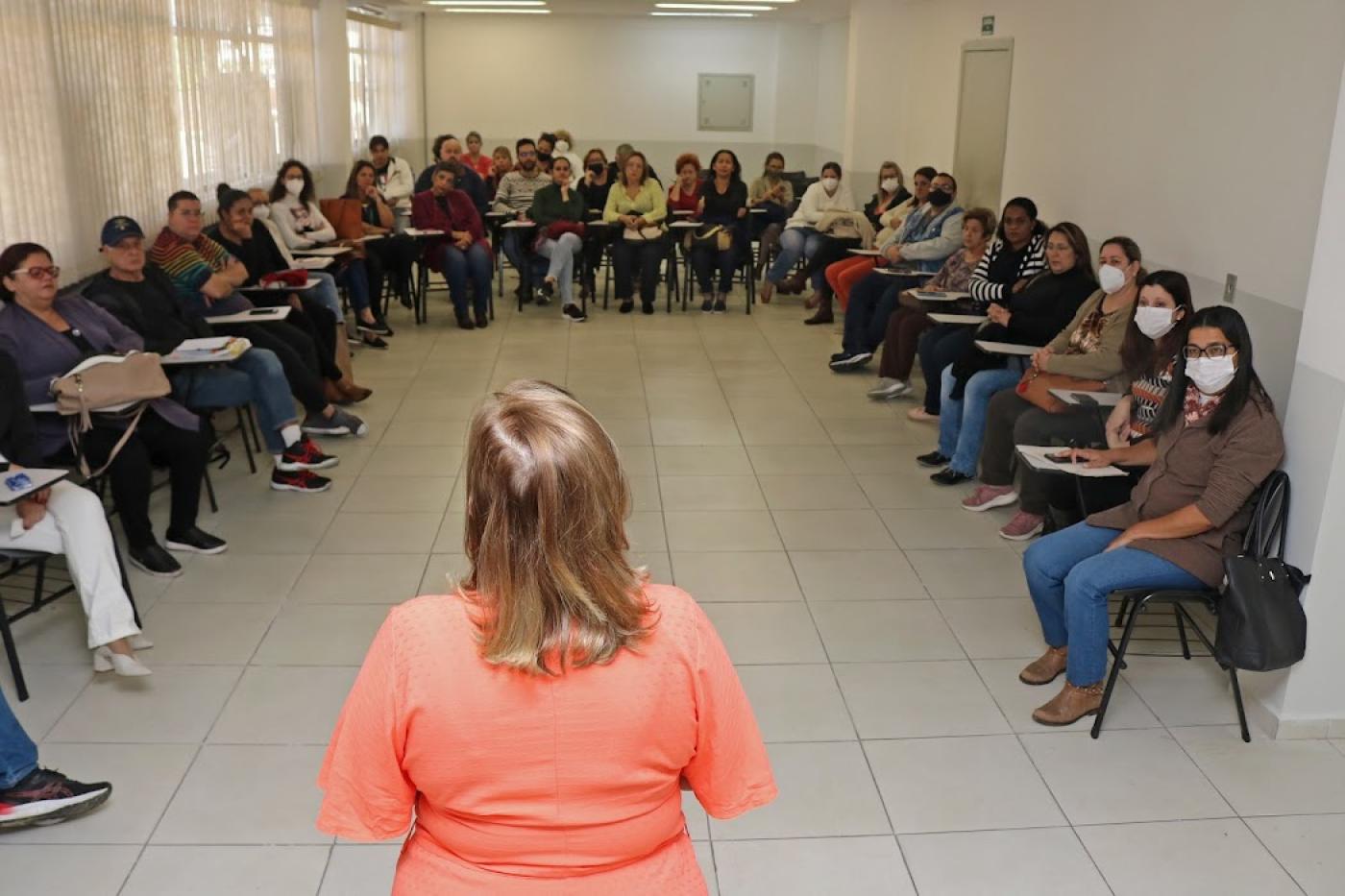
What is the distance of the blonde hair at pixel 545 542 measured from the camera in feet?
4.72

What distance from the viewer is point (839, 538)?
5129 mm

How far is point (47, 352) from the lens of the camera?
4535 mm

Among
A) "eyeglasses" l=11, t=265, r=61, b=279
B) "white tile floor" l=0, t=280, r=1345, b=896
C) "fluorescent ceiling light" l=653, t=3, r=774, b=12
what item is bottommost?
"white tile floor" l=0, t=280, r=1345, b=896

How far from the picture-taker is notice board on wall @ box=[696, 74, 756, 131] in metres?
16.2

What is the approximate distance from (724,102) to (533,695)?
51.5ft

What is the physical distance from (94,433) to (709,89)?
12.9m

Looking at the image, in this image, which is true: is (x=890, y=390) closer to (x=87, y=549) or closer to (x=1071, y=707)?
(x=1071, y=707)

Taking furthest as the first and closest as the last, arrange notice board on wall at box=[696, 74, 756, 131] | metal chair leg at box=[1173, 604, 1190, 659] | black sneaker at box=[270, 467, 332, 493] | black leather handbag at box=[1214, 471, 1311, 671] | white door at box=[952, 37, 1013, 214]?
notice board on wall at box=[696, 74, 756, 131], white door at box=[952, 37, 1013, 214], black sneaker at box=[270, 467, 332, 493], metal chair leg at box=[1173, 604, 1190, 659], black leather handbag at box=[1214, 471, 1311, 671]

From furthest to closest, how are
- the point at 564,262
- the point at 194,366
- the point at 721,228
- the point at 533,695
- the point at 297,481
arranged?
the point at 721,228 → the point at 564,262 → the point at 297,481 → the point at 194,366 → the point at 533,695

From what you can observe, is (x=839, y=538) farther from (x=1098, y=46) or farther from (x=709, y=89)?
(x=709, y=89)

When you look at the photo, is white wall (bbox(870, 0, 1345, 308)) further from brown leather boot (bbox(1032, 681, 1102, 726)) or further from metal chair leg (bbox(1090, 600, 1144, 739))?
brown leather boot (bbox(1032, 681, 1102, 726))

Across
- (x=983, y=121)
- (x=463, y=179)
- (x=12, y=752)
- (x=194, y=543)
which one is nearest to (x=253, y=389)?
(x=194, y=543)

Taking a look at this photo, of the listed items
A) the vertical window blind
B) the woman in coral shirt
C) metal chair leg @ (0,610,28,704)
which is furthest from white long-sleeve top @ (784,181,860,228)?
the woman in coral shirt

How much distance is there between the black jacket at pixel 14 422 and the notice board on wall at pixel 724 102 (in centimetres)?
1325
